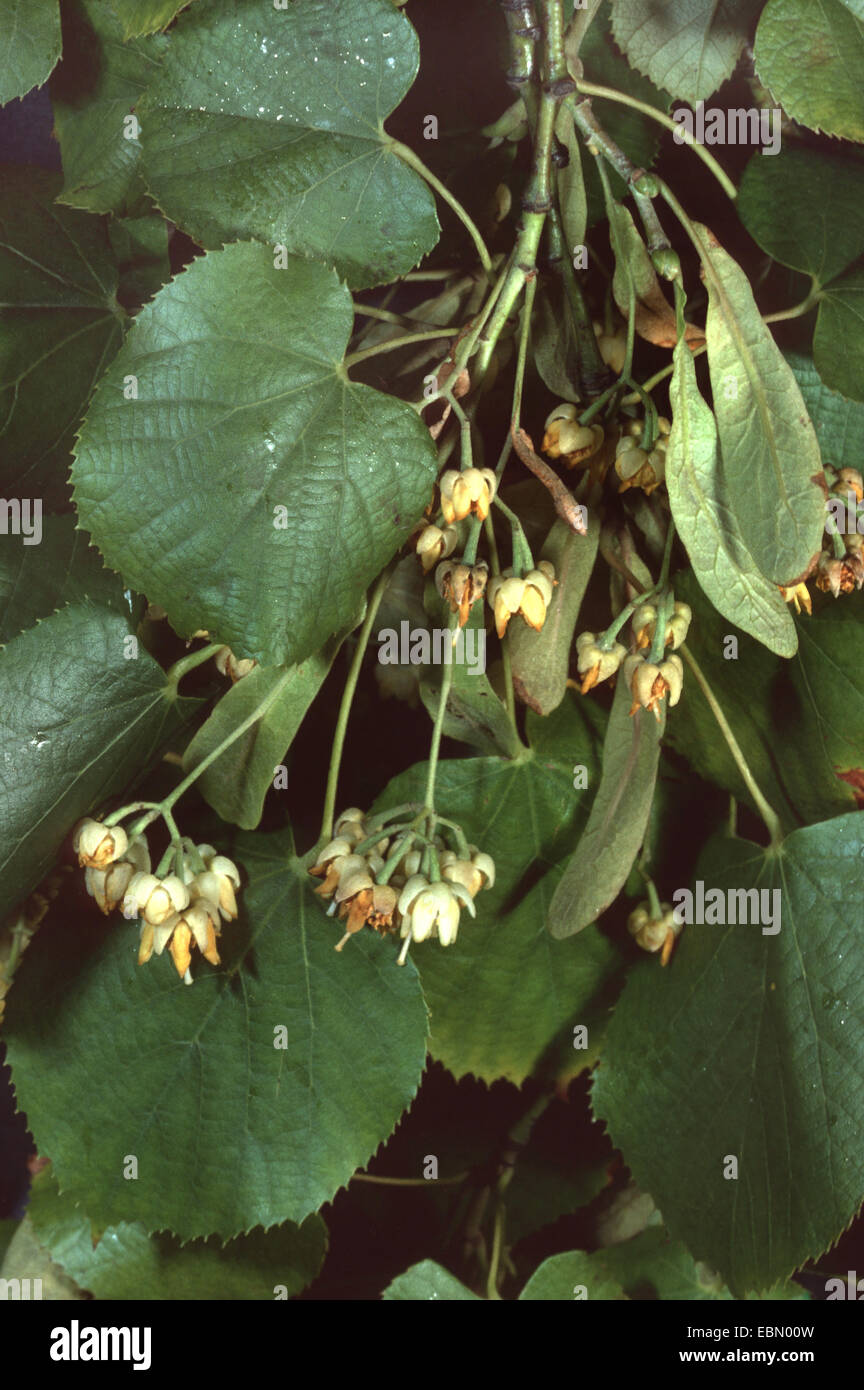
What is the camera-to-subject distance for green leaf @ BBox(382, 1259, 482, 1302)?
0.71 m

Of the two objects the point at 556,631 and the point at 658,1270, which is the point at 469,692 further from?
the point at 658,1270

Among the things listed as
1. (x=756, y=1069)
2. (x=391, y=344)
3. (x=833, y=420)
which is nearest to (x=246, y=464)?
(x=391, y=344)

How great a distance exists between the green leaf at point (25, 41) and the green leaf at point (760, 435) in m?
0.33

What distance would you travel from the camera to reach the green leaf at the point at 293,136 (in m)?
0.54

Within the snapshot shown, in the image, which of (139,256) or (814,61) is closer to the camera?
(814,61)

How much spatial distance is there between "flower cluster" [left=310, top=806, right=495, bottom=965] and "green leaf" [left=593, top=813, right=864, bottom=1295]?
158mm

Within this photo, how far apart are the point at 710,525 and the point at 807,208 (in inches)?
8.0

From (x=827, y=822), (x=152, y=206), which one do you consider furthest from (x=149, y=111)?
(x=827, y=822)

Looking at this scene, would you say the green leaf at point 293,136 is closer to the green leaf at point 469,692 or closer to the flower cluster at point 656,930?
the green leaf at point 469,692

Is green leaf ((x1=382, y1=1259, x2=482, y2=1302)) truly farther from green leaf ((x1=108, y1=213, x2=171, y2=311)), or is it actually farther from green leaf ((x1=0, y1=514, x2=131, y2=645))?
green leaf ((x1=108, y1=213, x2=171, y2=311))

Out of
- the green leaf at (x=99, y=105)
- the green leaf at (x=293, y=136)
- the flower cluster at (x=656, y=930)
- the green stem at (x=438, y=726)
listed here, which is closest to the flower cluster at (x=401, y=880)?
the green stem at (x=438, y=726)

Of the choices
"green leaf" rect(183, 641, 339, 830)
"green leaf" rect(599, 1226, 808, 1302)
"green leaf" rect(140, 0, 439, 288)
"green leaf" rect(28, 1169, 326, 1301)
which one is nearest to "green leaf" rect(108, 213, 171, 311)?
"green leaf" rect(140, 0, 439, 288)

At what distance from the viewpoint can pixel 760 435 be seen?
483 mm
